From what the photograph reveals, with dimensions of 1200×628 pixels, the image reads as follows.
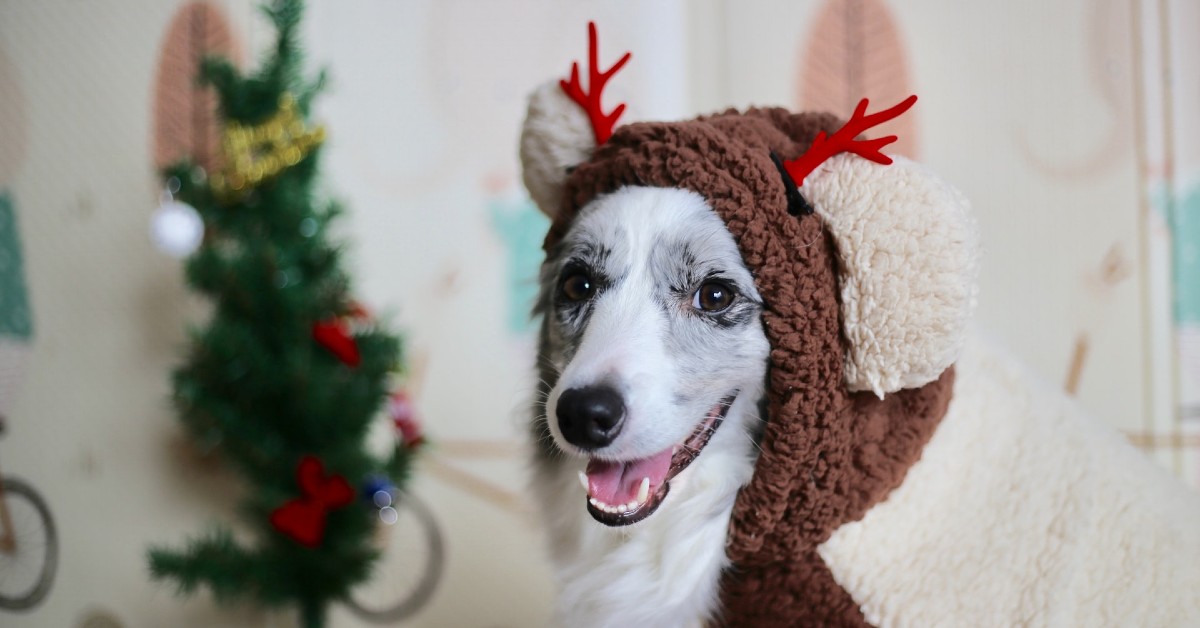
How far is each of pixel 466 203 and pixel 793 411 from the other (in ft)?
4.16

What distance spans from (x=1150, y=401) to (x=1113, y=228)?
1.13ft

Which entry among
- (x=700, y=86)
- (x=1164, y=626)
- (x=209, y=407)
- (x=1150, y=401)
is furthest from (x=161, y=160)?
(x=1150, y=401)

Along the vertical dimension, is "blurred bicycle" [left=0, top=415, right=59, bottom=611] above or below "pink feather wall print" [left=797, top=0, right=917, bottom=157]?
below

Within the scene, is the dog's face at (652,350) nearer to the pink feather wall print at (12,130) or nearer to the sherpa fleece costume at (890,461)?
the sherpa fleece costume at (890,461)

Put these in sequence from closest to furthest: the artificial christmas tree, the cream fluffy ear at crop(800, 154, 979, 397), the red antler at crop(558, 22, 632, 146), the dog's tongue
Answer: the cream fluffy ear at crop(800, 154, 979, 397), the dog's tongue, the red antler at crop(558, 22, 632, 146), the artificial christmas tree

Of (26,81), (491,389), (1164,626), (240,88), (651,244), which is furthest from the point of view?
(491,389)

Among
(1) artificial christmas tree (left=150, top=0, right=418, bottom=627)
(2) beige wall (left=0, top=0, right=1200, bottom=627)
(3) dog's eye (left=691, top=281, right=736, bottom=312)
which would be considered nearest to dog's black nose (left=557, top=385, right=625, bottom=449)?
(3) dog's eye (left=691, top=281, right=736, bottom=312)

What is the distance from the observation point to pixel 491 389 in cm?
188

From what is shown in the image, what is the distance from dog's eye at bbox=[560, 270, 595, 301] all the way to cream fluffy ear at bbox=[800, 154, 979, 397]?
278mm

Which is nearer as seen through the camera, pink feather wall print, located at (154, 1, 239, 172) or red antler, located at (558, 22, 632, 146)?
red antler, located at (558, 22, 632, 146)

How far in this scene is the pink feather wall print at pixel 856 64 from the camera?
5.28ft

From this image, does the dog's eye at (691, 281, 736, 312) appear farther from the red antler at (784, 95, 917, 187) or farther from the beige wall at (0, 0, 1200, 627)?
the beige wall at (0, 0, 1200, 627)

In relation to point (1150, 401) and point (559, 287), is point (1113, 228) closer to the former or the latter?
point (1150, 401)

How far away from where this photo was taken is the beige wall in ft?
4.93
